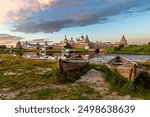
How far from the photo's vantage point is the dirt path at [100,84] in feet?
26.5

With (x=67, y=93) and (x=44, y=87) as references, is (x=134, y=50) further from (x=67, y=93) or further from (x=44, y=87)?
(x=67, y=93)

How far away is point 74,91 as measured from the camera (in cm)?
863

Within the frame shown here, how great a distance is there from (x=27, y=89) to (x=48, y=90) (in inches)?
29.9

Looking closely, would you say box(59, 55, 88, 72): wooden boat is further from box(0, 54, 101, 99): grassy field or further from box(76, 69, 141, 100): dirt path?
box(76, 69, 141, 100): dirt path

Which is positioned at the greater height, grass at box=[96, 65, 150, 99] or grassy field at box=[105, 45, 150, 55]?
grass at box=[96, 65, 150, 99]

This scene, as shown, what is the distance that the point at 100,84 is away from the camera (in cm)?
964

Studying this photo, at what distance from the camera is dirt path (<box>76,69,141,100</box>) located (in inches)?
318

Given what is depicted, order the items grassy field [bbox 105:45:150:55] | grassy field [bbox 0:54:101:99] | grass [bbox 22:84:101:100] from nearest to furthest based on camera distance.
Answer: grass [bbox 22:84:101:100] → grassy field [bbox 0:54:101:99] → grassy field [bbox 105:45:150:55]

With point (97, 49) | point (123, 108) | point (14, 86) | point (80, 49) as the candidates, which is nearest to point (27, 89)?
point (14, 86)

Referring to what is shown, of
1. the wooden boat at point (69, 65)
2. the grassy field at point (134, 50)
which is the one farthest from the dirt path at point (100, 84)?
the grassy field at point (134, 50)

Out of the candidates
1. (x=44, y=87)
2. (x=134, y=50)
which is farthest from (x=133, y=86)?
(x=134, y=50)

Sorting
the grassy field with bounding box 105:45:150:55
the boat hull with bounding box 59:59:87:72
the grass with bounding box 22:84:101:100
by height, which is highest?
the boat hull with bounding box 59:59:87:72

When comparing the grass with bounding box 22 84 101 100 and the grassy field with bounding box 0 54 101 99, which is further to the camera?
the grassy field with bounding box 0 54 101 99

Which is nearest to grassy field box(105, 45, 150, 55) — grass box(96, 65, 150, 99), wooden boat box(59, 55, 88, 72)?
wooden boat box(59, 55, 88, 72)
